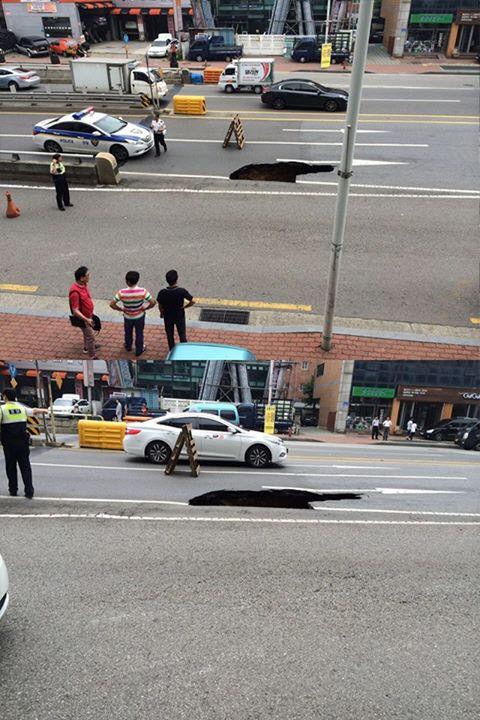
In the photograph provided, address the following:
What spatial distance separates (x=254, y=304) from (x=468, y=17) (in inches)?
1687

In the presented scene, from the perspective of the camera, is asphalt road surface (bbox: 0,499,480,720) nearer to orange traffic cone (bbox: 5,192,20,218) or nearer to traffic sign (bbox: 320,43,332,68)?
orange traffic cone (bbox: 5,192,20,218)

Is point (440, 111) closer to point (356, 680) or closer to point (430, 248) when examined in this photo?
point (430, 248)

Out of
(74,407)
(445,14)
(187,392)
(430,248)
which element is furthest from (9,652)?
(445,14)

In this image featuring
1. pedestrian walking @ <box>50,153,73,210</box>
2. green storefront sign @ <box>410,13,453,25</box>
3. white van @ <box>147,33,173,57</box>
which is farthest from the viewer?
white van @ <box>147,33,173,57</box>

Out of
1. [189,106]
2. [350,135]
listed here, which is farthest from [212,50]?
[350,135]

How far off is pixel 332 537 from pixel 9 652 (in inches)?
147

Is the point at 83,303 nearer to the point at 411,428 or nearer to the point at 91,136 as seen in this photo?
the point at 411,428

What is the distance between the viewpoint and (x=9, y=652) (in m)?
4.38

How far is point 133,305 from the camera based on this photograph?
9.01 meters

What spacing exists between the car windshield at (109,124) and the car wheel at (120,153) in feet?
1.88

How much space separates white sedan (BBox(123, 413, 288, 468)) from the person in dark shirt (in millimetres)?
1484

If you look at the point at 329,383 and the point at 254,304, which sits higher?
the point at 254,304

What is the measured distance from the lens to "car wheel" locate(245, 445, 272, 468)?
10.2m

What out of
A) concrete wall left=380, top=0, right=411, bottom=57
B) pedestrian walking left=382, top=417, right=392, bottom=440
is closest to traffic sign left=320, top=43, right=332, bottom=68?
concrete wall left=380, top=0, right=411, bottom=57
